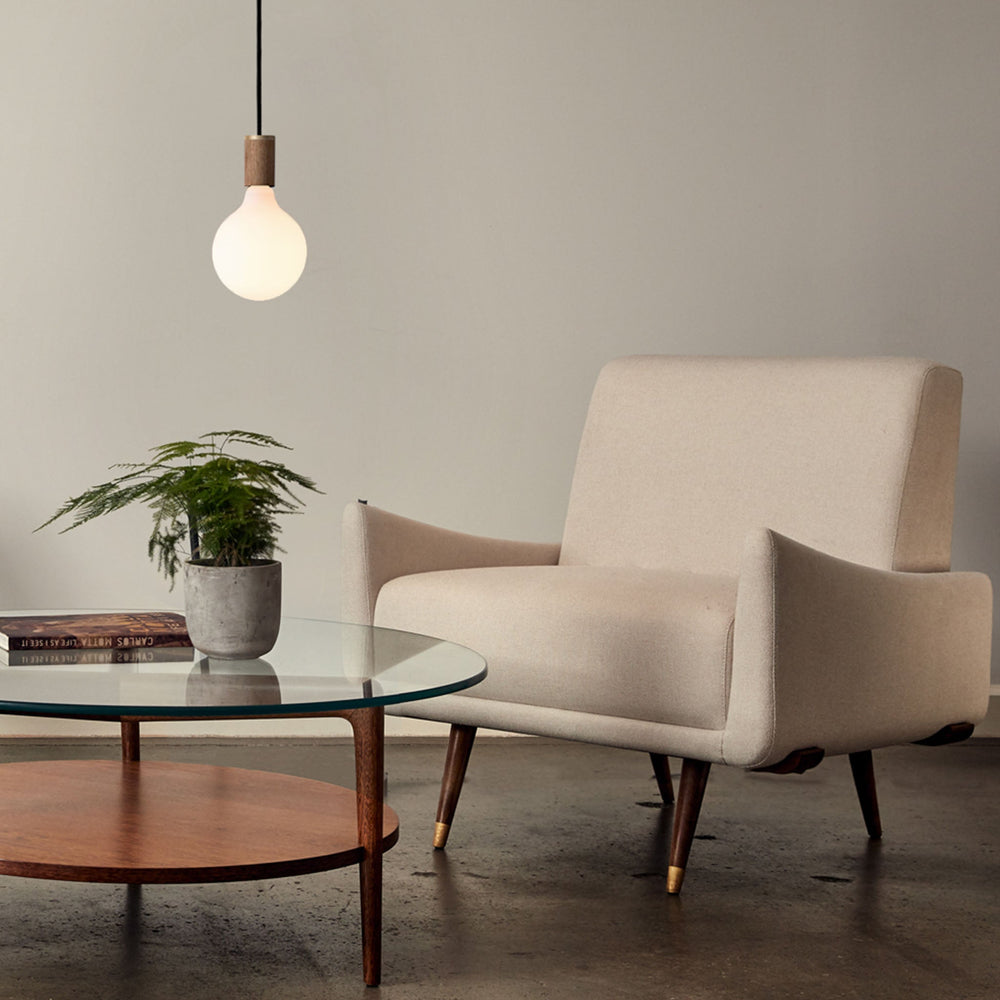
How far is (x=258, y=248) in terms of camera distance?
90.0 inches

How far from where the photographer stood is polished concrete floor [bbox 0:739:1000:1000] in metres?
1.86

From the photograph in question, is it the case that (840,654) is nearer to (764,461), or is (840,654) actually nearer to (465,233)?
(764,461)

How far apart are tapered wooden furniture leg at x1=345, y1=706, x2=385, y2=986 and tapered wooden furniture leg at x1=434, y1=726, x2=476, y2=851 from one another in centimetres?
65

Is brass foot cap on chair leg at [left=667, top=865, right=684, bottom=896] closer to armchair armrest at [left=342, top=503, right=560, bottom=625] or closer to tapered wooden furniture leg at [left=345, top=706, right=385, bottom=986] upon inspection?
tapered wooden furniture leg at [left=345, top=706, right=385, bottom=986]

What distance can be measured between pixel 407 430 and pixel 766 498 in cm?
111

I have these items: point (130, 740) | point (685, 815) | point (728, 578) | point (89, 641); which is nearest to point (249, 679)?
point (89, 641)

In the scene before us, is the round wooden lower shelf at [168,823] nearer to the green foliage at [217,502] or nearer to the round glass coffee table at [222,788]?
the round glass coffee table at [222,788]

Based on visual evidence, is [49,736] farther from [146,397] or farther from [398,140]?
[398,140]

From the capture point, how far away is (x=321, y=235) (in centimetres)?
348

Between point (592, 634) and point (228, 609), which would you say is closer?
point (228, 609)

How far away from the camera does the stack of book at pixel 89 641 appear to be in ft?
6.29

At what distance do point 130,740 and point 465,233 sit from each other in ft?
5.55

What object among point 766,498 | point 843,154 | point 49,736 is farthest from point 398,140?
point 49,736

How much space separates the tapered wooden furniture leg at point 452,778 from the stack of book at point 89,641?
63 centimetres
